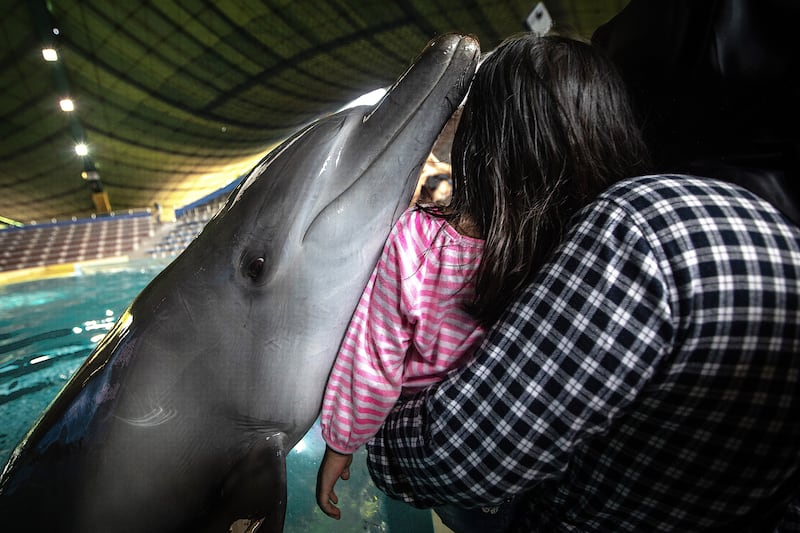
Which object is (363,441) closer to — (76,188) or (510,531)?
(510,531)

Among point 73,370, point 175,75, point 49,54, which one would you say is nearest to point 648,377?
point 73,370

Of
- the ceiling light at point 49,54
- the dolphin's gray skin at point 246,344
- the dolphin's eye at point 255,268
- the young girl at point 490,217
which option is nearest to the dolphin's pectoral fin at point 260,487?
the dolphin's gray skin at point 246,344

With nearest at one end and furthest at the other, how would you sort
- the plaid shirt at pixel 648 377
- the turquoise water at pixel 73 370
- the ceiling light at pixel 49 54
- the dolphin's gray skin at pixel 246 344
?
the plaid shirt at pixel 648 377 → the dolphin's gray skin at pixel 246 344 → the turquoise water at pixel 73 370 → the ceiling light at pixel 49 54

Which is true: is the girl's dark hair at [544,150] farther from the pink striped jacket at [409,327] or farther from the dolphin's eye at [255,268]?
the dolphin's eye at [255,268]

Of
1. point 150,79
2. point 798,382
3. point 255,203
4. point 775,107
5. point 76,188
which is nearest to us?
point 798,382

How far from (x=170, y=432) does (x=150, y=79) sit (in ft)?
69.9

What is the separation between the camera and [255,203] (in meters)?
1.48

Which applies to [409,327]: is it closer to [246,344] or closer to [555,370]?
[555,370]

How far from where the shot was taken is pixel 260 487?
131cm

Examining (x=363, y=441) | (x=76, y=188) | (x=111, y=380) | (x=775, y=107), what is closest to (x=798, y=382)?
(x=775, y=107)

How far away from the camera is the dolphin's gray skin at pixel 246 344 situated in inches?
53.9

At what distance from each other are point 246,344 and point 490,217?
3.06 feet

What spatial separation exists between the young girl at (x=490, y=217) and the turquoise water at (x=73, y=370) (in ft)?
2.57

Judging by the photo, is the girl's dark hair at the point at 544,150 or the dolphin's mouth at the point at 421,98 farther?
the dolphin's mouth at the point at 421,98
